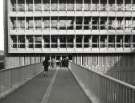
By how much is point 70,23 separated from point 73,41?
11.7 feet

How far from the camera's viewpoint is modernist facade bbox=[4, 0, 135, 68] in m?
65.5

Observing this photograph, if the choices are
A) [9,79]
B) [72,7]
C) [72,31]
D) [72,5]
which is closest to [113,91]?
[9,79]

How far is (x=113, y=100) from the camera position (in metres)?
10.5

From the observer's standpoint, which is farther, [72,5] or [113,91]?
[72,5]

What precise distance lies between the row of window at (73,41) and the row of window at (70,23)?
1896 mm

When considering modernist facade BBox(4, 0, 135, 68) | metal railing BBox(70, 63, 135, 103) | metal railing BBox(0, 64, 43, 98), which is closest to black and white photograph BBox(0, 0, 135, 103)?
modernist facade BBox(4, 0, 135, 68)

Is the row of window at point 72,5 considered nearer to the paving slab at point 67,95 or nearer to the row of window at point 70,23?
the row of window at point 70,23

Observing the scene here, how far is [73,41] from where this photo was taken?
217 feet

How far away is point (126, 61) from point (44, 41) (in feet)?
52.6

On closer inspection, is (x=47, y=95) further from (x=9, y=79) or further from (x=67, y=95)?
(x=9, y=79)

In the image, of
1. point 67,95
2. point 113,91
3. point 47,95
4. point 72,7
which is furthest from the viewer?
point 72,7

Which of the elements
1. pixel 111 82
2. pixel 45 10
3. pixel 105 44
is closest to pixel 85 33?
pixel 105 44

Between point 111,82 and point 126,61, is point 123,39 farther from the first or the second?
point 111,82

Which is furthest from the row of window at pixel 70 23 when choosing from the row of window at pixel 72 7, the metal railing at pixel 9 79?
the metal railing at pixel 9 79
